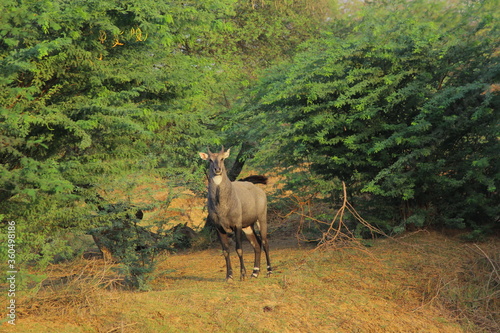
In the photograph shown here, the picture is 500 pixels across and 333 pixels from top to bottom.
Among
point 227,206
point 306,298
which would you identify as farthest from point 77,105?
point 306,298

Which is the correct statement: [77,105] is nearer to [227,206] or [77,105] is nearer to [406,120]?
[227,206]

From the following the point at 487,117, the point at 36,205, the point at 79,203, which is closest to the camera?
the point at 36,205

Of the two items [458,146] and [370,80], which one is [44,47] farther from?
[458,146]

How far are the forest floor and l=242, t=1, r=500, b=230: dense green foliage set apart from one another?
1563 mm

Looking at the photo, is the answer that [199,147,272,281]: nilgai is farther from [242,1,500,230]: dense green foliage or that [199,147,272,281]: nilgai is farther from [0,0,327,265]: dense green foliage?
[242,1,500,230]: dense green foliage

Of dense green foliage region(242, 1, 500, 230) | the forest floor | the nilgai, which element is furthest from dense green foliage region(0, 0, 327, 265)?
dense green foliage region(242, 1, 500, 230)

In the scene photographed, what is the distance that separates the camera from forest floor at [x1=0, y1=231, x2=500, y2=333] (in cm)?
810

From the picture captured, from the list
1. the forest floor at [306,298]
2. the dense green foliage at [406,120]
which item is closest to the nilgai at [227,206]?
the forest floor at [306,298]

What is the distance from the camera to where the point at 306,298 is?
948cm

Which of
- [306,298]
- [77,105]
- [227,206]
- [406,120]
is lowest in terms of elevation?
[306,298]

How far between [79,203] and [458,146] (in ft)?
31.4

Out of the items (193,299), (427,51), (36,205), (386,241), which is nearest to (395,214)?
(386,241)

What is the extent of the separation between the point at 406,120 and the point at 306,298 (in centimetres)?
687

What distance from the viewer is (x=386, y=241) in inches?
542
